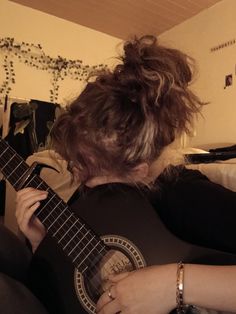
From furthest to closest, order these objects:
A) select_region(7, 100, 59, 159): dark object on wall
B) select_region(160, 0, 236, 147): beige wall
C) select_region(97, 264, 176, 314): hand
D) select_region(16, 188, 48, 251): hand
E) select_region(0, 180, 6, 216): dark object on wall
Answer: select_region(160, 0, 236, 147): beige wall, select_region(7, 100, 59, 159): dark object on wall, select_region(0, 180, 6, 216): dark object on wall, select_region(16, 188, 48, 251): hand, select_region(97, 264, 176, 314): hand

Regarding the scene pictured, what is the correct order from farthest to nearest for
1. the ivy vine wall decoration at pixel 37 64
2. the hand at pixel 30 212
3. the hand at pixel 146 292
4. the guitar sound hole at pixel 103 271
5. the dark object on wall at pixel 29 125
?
the ivy vine wall decoration at pixel 37 64 → the dark object on wall at pixel 29 125 → the hand at pixel 30 212 → the guitar sound hole at pixel 103 271 → the hand at pixel 146 292

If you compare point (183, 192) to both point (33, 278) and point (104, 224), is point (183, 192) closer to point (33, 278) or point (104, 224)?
point (104, 224)

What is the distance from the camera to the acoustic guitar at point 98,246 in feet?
2.04

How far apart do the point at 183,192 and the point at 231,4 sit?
1.95m

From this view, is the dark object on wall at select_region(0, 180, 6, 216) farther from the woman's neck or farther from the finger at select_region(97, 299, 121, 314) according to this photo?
the finger at select_region(97, 299, 121, 314)

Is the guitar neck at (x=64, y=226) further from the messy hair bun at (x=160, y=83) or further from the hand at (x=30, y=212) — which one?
the messy hair bun at (x=160, y=83)

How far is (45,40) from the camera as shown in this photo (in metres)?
2.52

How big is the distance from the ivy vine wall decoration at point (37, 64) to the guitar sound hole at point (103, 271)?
1.72 meters

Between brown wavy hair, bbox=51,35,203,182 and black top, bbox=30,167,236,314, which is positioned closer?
black top, bbox=30,167,236,314

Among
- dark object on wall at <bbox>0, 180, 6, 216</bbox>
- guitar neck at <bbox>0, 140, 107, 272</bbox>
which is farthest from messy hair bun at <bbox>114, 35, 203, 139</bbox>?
dark object on wall at <bbox>0, 180, 6, 216</bbox>

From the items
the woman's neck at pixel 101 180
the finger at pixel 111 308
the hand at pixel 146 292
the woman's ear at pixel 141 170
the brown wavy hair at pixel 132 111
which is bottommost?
the finger at pixel 111 308

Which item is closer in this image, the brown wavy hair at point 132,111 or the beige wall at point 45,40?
the brown wavy hair at point 132,111

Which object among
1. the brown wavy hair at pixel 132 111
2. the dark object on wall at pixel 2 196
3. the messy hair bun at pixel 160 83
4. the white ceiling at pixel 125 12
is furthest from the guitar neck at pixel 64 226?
the white ceiling at pixel 125 12

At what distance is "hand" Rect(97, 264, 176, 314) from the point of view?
1.79ft
